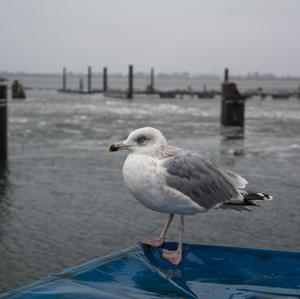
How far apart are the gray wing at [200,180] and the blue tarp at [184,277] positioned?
0.34 meters

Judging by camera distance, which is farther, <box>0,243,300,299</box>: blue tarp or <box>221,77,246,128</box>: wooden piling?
<box>221,77,246,128</box>: wooden piling

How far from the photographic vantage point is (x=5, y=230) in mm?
9484

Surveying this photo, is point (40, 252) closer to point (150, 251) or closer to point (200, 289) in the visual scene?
point (150, 251)

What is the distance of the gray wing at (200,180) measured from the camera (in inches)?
156

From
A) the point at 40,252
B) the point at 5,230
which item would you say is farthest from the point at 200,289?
the point at 5,230

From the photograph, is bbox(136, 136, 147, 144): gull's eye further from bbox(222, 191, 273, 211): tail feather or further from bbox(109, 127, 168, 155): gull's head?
bbox(222, 191, 273, 211): tail feather

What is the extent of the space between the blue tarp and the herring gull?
0.15 meters

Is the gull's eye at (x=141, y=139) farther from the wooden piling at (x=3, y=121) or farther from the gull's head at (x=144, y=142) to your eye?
the wooden piling at (x=3, y=121)

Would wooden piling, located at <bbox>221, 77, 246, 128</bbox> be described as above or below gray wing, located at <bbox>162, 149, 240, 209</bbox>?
below

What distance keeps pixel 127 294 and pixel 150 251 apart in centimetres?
92

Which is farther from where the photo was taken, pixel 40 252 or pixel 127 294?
pixel 40 252

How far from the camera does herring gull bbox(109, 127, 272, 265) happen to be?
12.5 feet

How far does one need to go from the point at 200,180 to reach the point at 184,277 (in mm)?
708

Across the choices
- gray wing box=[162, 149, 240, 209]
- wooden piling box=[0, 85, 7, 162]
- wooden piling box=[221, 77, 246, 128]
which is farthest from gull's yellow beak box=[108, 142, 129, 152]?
wooden piling box=[221, 77, 246, 128]
